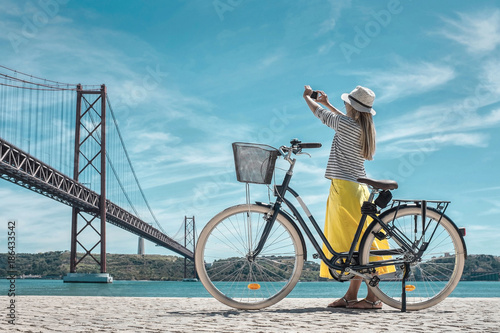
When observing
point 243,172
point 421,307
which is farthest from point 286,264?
point 421,307

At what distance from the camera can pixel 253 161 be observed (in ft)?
11.5

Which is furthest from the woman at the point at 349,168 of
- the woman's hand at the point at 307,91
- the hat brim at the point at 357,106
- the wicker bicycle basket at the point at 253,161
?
the wicker bicycle basket at the point at 253,161

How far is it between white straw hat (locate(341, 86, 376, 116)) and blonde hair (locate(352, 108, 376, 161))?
5 cm

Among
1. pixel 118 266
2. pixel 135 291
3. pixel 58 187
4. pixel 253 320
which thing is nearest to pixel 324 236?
pixel 253 320

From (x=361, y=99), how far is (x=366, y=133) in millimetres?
235

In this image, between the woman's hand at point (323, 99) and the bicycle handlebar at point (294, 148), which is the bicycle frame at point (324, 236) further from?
the woman's hand at point (323, 99)

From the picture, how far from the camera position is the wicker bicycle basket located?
3467 millimetres

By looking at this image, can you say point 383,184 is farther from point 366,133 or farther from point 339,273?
point 339,273

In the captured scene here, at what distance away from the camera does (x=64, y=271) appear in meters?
57.5

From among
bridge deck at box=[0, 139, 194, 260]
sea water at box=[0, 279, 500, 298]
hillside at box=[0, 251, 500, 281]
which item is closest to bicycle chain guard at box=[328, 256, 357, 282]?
sea water at box=[0, 279, 500, 298]

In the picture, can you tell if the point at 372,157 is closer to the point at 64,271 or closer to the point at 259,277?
the point at 259,277

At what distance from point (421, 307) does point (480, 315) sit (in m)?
0.37

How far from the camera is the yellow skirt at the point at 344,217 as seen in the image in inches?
144

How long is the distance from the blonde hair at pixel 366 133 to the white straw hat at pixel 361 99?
5 centimetres
